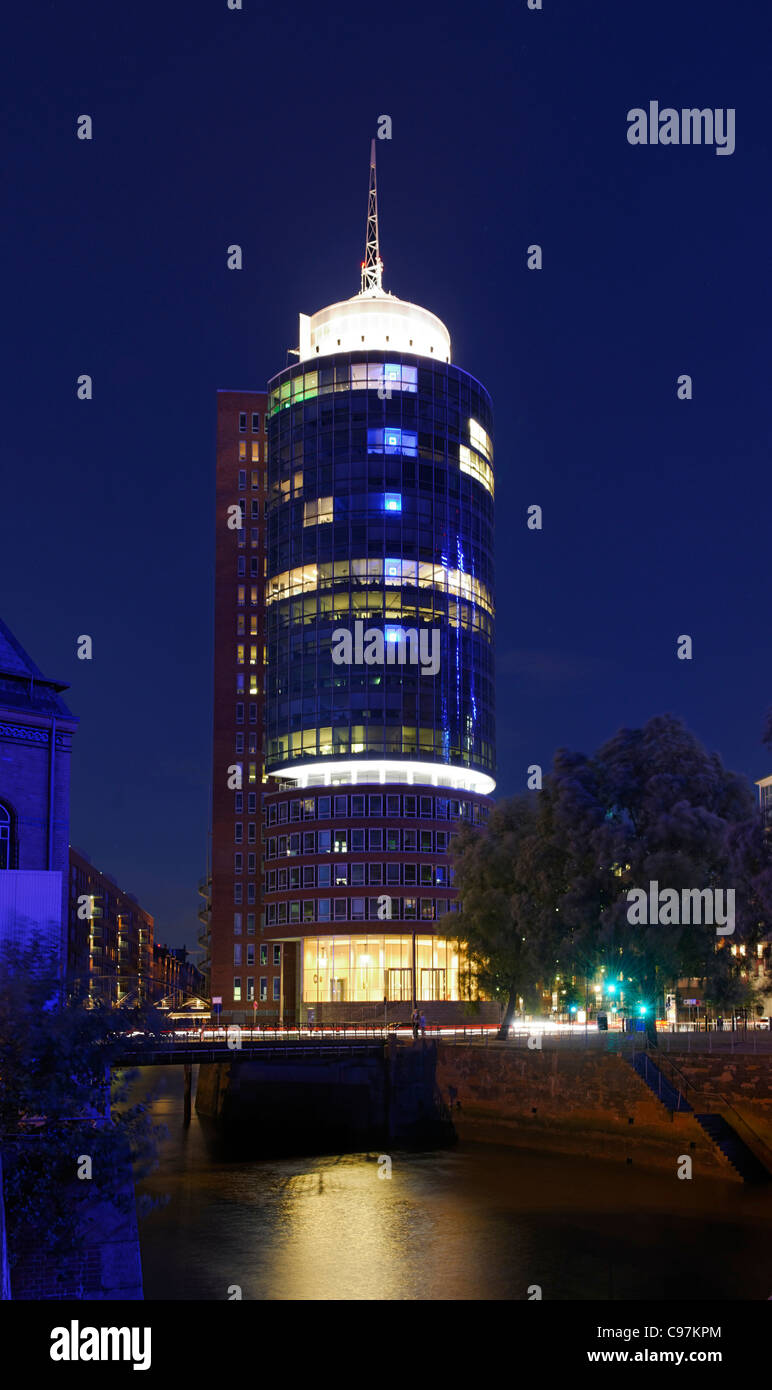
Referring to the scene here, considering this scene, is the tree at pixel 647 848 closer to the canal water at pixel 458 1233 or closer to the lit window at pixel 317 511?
the canal water at pixel 458 1233

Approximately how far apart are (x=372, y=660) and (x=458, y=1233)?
8982 centimetres

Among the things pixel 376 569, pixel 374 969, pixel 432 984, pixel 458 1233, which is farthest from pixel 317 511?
pixel 458 1233

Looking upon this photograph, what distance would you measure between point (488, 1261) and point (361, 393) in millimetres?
108992

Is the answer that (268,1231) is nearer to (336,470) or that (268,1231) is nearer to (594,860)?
(594,860)

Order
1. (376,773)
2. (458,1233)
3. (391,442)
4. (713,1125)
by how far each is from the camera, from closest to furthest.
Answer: (458,1233)
(713,1125)
(376,773)
(391,442)

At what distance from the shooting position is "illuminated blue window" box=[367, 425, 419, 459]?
453ft

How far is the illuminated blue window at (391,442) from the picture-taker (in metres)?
138

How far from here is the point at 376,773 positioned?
136 m

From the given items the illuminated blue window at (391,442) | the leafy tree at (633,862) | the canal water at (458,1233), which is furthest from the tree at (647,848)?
the illuminated blue window at (391,442)

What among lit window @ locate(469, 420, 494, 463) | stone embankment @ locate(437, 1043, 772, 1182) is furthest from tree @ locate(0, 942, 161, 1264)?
lit window @ locate(469, 420, 494, 463)

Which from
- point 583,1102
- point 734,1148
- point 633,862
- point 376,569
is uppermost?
point 376,569

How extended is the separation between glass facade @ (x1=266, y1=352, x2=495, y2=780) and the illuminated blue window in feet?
0.49

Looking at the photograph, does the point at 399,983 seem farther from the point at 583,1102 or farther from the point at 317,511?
the point at 583,1102

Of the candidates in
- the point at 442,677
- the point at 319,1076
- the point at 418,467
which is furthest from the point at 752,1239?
the point at 418,467
